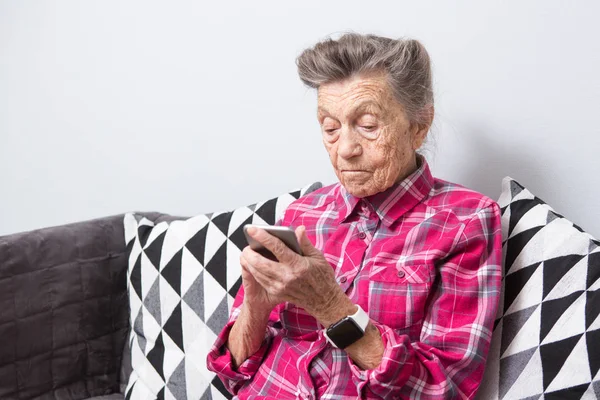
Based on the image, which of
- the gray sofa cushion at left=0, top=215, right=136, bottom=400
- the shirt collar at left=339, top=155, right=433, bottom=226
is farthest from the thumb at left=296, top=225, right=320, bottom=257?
the gray sofa cushion at left=0, top=215, right=136, bottom=400

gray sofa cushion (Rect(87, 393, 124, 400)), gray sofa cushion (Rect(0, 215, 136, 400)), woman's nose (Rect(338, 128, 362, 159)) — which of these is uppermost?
woman's nose (Rect(338, 128, 362, 159))

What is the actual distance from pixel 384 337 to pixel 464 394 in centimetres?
18

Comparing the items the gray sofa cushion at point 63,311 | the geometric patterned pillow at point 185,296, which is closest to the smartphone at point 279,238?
the geometric patterned pillow at point 185,296

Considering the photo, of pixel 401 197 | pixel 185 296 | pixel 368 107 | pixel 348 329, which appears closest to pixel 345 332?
pixel 348 329

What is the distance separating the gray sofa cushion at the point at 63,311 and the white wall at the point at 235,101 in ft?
1.27

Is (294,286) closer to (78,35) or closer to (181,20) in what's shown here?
(181,20)

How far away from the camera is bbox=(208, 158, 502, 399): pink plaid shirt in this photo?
4.01 feet

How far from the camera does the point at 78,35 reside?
8.47 feet

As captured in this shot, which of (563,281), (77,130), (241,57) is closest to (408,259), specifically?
(563,281)

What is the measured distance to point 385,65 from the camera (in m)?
1.34

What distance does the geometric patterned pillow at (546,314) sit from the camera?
3.85ft

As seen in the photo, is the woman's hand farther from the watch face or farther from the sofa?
the sofa

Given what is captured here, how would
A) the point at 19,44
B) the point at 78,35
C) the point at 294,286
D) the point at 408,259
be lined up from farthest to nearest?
1. the point at 19,44
2. the point at 78,35
3. the point at 408,259
4. the point at 294,286

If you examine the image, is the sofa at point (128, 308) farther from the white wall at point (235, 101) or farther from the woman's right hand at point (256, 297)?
the woman's right hand at point (256, 297)
